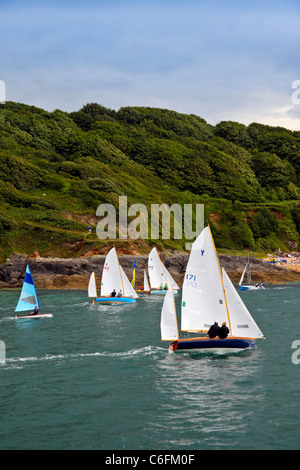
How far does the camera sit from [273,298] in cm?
6100

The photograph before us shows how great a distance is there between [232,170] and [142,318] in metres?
101

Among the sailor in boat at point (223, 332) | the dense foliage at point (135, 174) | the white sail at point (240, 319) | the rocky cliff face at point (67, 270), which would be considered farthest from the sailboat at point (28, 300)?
the dense foliage at point (135, 174)

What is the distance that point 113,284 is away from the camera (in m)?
57.5

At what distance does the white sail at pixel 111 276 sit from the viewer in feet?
185

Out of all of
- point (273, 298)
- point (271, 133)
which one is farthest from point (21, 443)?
point (271, 133)

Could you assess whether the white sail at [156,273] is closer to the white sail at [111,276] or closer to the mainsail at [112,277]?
the mainsail at [112,277]

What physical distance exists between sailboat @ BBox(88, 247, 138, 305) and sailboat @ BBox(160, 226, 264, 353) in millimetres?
24663

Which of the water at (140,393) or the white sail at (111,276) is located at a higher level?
the white sail at (111,276)

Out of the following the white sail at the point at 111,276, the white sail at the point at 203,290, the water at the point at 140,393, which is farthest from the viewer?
the white sail at the point at 111,276

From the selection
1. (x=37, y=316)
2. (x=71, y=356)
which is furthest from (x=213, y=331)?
(x=37, y=316)

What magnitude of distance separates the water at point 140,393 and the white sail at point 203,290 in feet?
7.37
